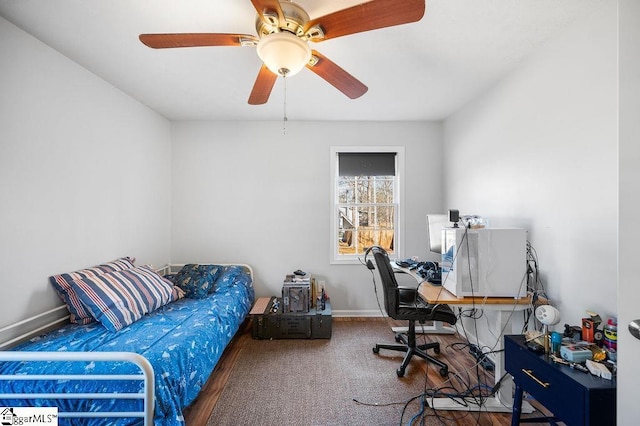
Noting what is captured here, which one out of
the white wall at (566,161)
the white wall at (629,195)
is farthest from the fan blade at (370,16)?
the white wall at (566,161)

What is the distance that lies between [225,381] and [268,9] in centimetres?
257

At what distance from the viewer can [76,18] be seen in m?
1.70

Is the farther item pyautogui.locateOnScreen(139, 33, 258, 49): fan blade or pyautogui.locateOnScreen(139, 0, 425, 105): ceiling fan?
pyautogui.locateOnScreen(139, 33, 258, 49): fan blade

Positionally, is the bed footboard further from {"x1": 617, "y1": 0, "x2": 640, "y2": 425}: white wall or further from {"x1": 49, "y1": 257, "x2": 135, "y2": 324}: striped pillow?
{"x1": 617, "y1": 0, "x2": 640, "y2": 425}: white wall

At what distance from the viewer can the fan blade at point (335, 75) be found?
1.60m

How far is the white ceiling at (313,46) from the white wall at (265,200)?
1.64 feet

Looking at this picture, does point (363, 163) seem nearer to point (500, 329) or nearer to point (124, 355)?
point (500, 329)

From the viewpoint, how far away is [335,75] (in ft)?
5.74

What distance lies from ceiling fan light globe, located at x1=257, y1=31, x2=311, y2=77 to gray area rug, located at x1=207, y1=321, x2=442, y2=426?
221 cm

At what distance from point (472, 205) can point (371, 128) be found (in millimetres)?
1570

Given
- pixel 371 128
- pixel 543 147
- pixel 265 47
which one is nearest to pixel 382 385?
pixel 543 147

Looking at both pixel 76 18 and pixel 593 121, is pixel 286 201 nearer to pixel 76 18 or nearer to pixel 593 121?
pixel 76 18
